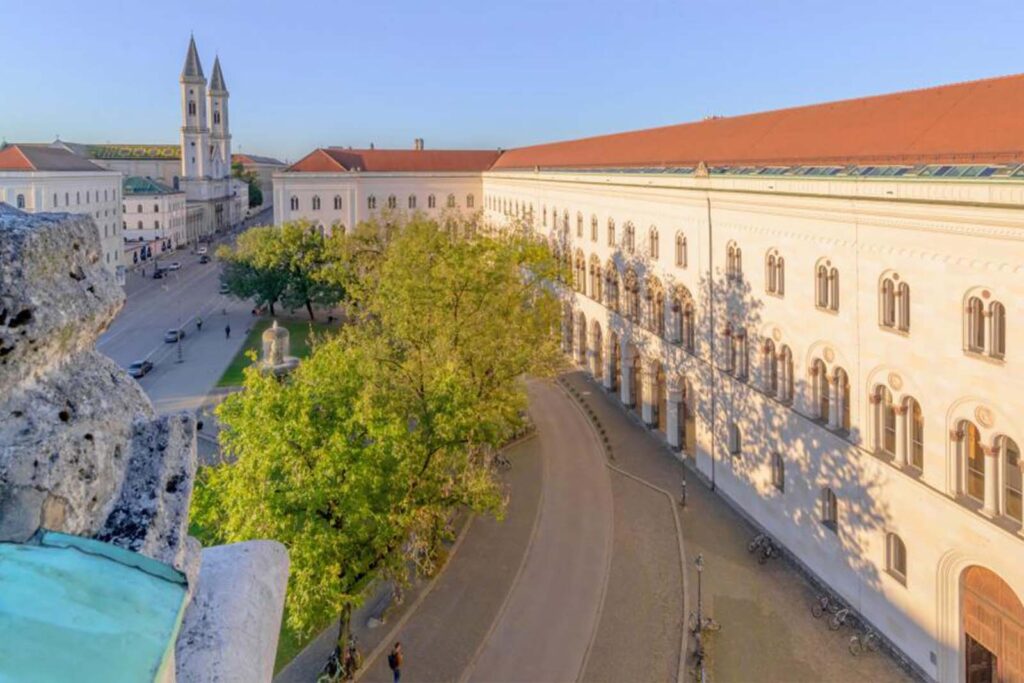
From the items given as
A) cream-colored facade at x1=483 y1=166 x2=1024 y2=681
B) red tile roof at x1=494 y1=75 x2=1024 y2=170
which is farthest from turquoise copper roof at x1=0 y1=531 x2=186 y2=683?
red tile roof at x1=494 y1=75 x2=1024 y2=170

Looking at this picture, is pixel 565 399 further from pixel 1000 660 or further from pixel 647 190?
pixel 1000 660

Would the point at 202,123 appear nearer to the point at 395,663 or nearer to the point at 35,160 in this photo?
the point at 35,160

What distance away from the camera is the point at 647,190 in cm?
3803

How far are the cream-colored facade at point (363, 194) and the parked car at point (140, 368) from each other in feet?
103

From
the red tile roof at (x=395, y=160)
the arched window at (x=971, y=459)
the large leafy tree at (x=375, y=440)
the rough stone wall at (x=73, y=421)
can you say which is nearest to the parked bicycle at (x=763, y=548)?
the arched window at (x=971, y=459)

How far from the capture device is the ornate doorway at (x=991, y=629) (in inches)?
717

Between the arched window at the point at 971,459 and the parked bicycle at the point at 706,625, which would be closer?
the arched window at the point at 971,459

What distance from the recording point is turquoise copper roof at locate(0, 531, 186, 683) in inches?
76.2

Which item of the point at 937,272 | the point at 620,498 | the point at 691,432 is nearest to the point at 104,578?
the point at 937,272

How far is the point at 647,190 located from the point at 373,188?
53.1 metres

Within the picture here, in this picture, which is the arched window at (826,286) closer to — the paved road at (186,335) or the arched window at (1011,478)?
the arched window at (1011,478)

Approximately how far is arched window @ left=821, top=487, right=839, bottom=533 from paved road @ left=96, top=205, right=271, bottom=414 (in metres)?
24.4

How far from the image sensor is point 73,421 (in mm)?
2768

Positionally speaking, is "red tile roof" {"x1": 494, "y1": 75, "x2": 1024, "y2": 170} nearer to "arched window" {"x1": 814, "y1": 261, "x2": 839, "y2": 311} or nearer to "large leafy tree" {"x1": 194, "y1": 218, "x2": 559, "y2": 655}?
"arched window" {"x1": 814, "y1": 261, "x2": 839, "y2": 311}
